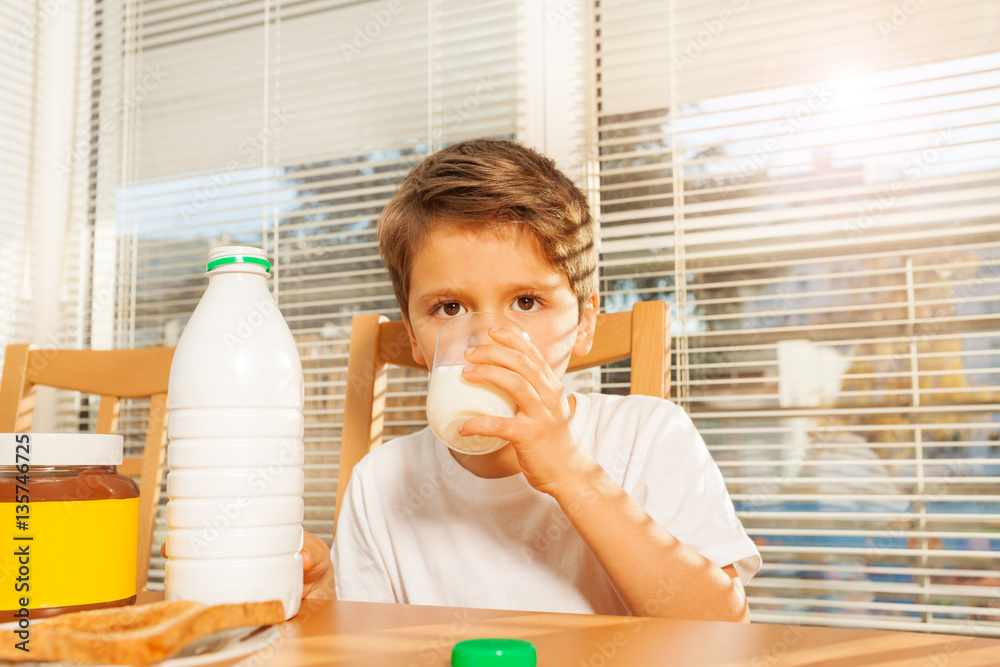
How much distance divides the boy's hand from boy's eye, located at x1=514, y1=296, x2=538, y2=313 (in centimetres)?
21

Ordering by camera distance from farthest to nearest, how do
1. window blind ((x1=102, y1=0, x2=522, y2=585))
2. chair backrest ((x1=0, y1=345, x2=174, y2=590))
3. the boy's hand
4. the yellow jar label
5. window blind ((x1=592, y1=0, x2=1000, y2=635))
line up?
window blind ((x1=102, y1=0, x2=522, y2=585)) → window blind ((x1=592, y1=0, x2=1000, y2=635)) → chair backrest ((x1=0, y1=345, x2=174, y2=590)) → the boy's hand → the yellow jar label

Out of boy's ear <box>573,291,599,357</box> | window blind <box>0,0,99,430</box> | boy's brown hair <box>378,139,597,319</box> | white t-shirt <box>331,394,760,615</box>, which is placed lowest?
white t-shirt <box>331,394,760,615</box>

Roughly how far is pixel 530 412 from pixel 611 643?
23cm

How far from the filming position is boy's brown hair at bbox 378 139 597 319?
2.89 feet

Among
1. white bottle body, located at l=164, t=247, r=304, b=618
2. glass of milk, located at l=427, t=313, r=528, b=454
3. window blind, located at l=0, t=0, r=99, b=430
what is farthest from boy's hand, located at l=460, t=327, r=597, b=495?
window blind, located at l=0, t=0, r=99, b=430

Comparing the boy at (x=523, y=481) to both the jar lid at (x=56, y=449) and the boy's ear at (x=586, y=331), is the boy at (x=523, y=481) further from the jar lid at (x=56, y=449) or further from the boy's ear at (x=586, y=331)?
the jar lid at (x=56, y=449)

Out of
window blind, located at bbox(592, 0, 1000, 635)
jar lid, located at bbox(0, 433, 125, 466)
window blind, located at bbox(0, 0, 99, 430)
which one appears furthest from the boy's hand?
window blind, located at bbox(0, 0, 99, 430)

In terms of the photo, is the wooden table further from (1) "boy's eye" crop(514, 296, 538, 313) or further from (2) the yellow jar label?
(1) "boy's eye" crop(514, 296, 538, 313)

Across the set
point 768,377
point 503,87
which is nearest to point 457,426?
point 768,377

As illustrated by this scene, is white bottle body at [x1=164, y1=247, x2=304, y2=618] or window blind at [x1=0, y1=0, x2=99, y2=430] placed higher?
window blind at [x1=0, y1=0, x2=99, y2=430]

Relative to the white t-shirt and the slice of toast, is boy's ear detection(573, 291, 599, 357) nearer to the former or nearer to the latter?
the white t-shirt

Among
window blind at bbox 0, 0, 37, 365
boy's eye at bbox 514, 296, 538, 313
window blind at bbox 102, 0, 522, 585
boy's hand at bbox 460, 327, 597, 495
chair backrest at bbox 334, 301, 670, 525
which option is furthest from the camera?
window blind at bbox 0, 0, 37, 365

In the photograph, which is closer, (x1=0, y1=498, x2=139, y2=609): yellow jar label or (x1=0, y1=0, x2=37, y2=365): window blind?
(x1=0, y1=498, x2=139, y2=609): yellow jar label

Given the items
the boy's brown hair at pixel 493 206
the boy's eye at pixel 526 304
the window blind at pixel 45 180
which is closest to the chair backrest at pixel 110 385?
the boy's brown hair at pixel 493 206
